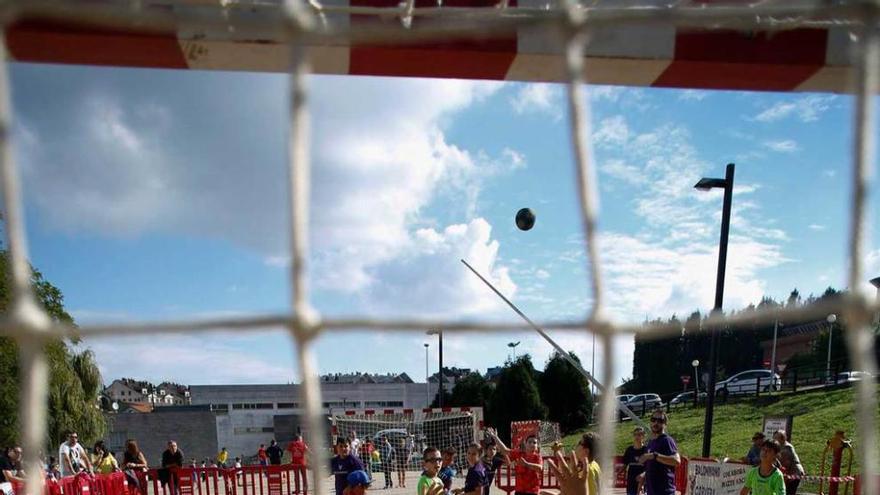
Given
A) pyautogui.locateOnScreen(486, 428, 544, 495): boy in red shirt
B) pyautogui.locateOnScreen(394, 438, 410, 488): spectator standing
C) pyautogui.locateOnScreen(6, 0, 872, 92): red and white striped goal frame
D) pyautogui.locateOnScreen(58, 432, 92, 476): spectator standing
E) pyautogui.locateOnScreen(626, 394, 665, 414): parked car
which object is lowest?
pyautogui.locateOnScreen(626, 394, 665, 414): parked car

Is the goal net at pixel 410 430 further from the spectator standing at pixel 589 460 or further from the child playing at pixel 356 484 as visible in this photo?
the spectator standing at pixel 589 460

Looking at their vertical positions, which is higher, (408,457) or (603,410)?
(603,410)

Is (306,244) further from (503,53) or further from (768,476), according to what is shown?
(768,476)

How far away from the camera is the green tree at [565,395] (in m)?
29.0

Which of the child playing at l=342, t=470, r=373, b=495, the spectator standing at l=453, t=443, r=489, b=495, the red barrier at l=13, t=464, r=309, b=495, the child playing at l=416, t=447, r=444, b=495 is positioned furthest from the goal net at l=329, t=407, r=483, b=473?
the child playing at l=342, t=470, r=373, b=495

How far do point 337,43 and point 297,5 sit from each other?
621mm

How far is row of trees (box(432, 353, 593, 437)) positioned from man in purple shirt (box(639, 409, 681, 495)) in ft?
73.3

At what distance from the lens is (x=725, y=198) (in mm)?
9492

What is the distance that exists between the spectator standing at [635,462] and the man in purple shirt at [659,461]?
488 millimetres

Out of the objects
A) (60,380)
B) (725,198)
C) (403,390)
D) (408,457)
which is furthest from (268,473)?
(403,390)

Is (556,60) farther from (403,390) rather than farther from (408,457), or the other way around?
(403,390)

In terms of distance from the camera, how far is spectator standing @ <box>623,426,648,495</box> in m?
7.41

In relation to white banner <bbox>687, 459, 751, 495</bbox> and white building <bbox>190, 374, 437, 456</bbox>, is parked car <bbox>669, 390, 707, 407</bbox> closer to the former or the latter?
white building <bbox>190, 374, 437, 456</bbox>

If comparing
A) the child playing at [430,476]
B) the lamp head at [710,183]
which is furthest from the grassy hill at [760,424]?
the child playing at [430,476]
